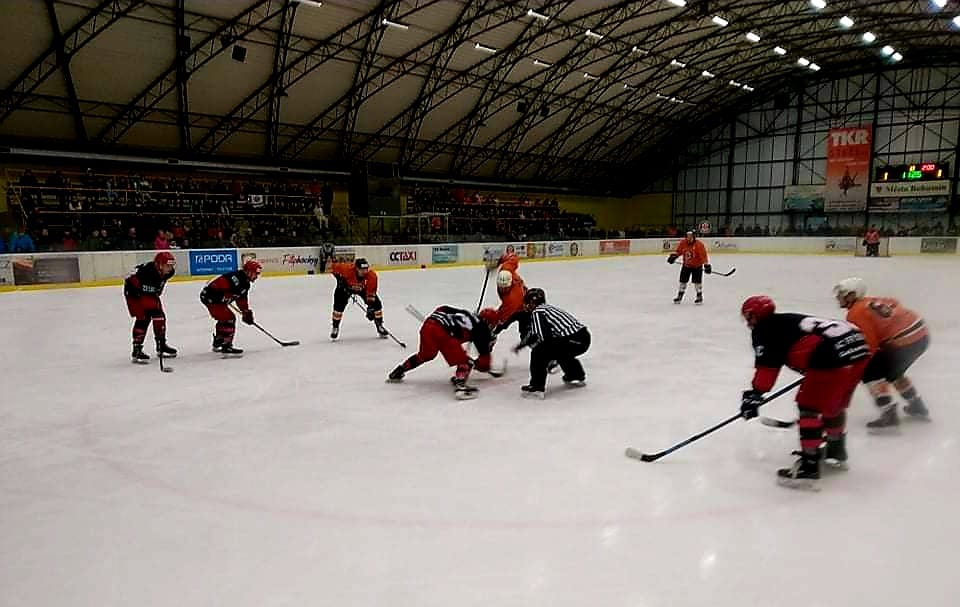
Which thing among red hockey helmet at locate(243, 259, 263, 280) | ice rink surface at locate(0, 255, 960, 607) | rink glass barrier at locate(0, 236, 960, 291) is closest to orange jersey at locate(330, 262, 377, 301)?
red hockey helmet at locate(243, 259, 263, 280)

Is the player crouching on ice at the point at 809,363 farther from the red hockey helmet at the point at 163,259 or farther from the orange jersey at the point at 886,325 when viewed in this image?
the red hockey helmet at the point at 163,259

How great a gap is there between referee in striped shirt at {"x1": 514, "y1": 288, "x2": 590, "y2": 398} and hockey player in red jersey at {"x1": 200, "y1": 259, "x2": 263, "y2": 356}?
328 cm

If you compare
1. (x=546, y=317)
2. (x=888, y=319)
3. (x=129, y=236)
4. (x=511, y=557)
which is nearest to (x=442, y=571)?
(x=511, y=557)

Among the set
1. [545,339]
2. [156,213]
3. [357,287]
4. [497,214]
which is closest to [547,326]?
[545,339]

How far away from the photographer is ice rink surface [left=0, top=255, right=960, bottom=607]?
2502mm

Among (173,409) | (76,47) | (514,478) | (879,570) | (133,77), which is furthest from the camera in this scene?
(133,77)

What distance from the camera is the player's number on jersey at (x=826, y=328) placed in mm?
3248

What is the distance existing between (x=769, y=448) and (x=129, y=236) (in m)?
15.7

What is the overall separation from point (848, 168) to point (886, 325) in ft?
117

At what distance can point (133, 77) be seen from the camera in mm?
19297

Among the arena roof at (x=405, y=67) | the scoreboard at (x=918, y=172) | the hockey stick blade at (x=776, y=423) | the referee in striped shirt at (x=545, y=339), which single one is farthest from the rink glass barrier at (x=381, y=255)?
the hockey stick blade at (x=776, y=423)

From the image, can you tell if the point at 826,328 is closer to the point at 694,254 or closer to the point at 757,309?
the point at 757,309

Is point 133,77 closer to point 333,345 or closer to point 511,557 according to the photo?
point 333,345

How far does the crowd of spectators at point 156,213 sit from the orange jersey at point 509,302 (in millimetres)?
12135
